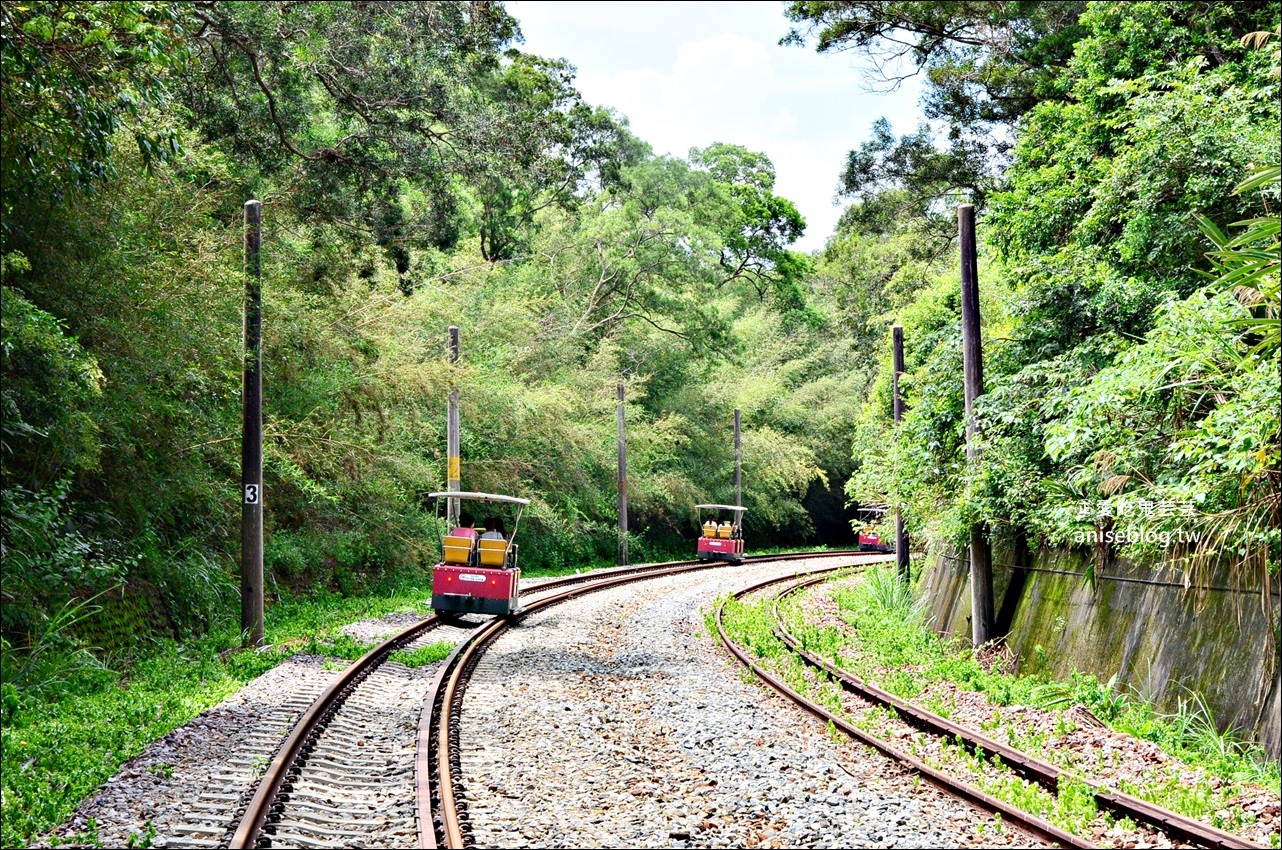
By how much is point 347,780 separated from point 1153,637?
7.77 meters

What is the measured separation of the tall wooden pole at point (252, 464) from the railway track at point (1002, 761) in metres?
7.05

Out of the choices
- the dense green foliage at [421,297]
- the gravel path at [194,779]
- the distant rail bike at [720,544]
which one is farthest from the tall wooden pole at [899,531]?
the gravel path at [194,779]

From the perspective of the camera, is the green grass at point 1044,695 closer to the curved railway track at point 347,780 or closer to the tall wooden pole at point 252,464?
the curved railway track at point 347,780

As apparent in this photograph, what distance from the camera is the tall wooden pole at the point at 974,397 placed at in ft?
47.1

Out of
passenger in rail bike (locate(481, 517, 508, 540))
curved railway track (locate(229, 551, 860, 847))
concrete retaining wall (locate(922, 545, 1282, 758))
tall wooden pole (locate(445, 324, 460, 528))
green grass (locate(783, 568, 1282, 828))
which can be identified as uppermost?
tall wooden pole (locate(445, 324, 460, 528))

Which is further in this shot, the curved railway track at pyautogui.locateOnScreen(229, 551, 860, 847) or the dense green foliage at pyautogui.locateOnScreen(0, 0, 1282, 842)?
the dense green foliage at pyautogui.locateOnScreen(0, 0, 1282, 842)

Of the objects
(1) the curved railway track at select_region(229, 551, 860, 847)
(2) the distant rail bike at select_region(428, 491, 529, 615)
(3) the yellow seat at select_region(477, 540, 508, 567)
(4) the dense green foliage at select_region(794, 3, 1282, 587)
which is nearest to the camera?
(1) the curved railway track at select_region(229, 551, 860, 847)

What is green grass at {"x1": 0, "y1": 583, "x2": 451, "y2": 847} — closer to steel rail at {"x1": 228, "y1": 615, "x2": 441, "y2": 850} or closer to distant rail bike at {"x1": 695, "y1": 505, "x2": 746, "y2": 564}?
steel rail at {"x1": 228, "y1": 615, "x2": 441, "y2": 850}

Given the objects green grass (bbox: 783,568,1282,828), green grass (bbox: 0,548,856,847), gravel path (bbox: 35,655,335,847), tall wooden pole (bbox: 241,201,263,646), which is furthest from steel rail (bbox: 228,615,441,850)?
green grass (bbox: 783,568,1282,828)

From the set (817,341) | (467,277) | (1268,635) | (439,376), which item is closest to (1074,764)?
(1268,635)

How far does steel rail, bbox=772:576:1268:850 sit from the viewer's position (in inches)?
258

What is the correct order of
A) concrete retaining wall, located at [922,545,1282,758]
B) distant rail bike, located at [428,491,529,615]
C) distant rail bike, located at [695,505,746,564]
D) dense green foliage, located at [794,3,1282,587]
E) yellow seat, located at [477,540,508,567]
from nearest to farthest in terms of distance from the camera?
concrete retaining wall, located at [922,545,1282,758], dense green foliage, located at [794,3,1282,587], distant rail bike, located at [428,491,529,615], yellow seat, located at [477,540,508,567], distant rail bike, located at [695,505,746,564]

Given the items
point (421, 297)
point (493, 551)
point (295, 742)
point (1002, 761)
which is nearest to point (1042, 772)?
point (1002, 761)

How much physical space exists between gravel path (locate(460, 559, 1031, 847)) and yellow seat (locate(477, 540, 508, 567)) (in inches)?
146
